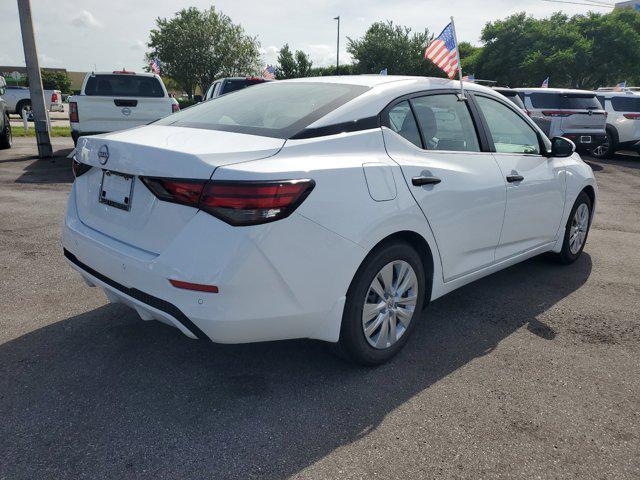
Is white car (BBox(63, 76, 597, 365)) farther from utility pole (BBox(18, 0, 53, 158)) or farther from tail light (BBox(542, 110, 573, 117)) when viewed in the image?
tail light (BBox(542, 110, 573, 117))

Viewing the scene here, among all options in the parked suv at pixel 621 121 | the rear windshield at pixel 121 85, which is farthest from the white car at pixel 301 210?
the parked suv at pixel 621 121

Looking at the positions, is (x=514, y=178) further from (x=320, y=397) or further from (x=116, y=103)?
(x=116, y=103)

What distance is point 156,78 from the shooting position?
1103cm

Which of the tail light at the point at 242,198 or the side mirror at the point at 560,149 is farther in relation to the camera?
the side mirror at the point at 560,149

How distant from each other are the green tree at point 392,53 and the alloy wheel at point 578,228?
4885 cm

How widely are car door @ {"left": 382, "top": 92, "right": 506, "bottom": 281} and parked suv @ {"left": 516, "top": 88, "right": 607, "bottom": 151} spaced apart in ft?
34.9

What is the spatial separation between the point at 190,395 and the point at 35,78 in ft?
36.4

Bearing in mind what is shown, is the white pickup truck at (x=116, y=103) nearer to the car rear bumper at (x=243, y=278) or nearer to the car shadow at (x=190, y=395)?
the car shadow at (x=190, y=395)

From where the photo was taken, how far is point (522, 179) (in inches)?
149

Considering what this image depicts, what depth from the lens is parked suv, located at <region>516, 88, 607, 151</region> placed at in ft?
42.4

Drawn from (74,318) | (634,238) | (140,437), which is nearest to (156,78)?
(74,318)

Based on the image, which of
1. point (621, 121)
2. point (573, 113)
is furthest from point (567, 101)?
point (621, 121)

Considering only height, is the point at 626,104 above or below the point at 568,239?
above

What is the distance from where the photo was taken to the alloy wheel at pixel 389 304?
9.30 feet
